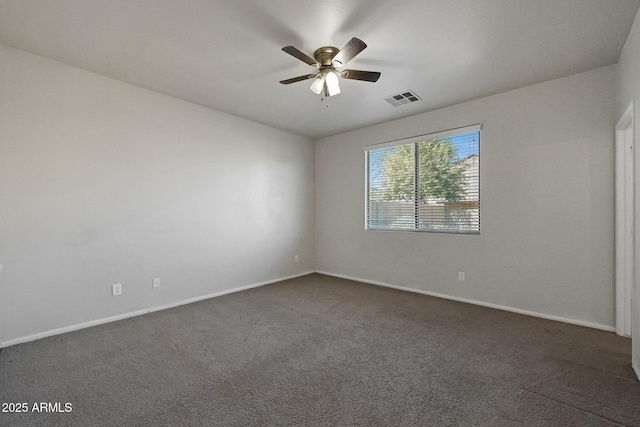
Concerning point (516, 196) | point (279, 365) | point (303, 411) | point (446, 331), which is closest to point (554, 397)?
point (446, 331)

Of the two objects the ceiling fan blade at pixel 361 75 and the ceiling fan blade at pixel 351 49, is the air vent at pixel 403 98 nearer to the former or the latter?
the ceiling fan blade at pixel 361 75

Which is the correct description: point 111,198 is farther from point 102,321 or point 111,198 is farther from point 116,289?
point 102,321

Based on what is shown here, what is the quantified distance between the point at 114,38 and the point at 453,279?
4617 mm

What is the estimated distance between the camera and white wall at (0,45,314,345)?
2559 mm

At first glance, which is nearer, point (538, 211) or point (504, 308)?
point (538, 211)

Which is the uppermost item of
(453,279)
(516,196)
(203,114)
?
(203,114)

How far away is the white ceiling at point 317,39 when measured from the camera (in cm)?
202

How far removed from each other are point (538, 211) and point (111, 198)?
16.0ft

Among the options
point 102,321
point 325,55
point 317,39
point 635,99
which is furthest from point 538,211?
point 102,321

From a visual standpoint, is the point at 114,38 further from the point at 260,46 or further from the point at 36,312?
the point at 36,312

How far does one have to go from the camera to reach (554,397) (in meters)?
1.79

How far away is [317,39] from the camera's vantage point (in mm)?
2355

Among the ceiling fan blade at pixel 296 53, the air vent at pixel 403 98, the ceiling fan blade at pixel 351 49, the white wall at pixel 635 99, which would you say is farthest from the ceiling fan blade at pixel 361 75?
the white wall at pixel 635 99

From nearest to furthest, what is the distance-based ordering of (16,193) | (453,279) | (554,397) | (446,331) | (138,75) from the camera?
(554,397) → (16,193) → (446,331) → (138,75) → (453,279)
